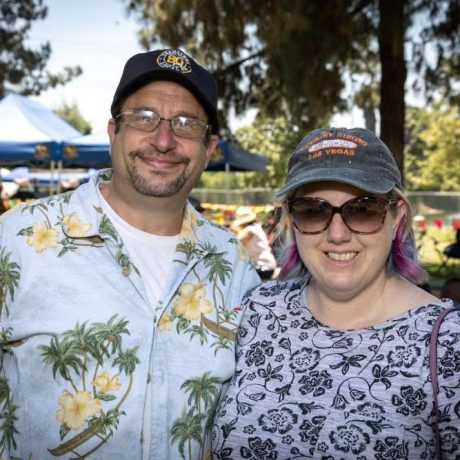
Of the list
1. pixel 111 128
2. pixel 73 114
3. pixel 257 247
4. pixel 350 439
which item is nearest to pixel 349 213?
pixel 350 439

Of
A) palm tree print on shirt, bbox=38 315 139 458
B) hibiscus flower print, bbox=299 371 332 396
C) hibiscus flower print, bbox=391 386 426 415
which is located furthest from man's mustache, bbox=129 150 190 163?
hibiscus flower print, bbox=391 386 426 415

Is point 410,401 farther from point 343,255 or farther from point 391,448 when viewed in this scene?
point 343,255

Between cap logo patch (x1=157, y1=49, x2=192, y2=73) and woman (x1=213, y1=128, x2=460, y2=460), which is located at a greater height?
cap logo patch (x1=157, y1=49, x2=192, y2=73)

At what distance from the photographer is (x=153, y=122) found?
8.19 ft

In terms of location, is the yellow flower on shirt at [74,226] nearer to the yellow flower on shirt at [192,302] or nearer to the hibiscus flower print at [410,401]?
the yellow flower on shirt at [192,302]

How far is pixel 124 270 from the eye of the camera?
2.32 m

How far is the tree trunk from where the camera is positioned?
879 centimetres

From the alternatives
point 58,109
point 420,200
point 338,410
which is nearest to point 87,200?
point 338,410

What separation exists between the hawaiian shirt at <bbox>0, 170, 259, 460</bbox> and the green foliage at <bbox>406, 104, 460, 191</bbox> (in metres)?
25.3

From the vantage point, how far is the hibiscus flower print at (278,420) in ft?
6.93

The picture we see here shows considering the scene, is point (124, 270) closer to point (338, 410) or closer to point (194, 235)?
point (194, 235)

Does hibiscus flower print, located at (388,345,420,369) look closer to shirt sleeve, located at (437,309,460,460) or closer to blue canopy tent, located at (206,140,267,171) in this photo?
shirt sleeve, located at (437,309,460,460)

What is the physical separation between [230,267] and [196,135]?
52 cm

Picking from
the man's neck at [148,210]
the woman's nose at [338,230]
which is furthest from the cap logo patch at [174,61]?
the woman's nose at [338,230]
